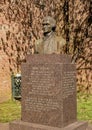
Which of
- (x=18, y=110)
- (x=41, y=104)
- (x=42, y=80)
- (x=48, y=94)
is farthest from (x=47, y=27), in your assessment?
(x=18, y=110)

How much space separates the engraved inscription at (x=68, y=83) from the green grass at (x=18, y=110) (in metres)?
2.06

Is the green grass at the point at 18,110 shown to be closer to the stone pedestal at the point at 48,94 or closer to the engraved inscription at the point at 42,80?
the stone pedestal at the point at 48,94

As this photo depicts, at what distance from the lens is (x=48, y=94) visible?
7133 millimetres

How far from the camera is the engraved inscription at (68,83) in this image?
7118 mm

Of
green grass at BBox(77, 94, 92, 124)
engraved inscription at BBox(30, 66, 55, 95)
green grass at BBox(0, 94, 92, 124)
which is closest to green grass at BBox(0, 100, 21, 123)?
green grass at BBox(0, 94, 92, 124)

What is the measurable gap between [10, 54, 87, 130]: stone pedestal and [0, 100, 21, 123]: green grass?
2.26 meters

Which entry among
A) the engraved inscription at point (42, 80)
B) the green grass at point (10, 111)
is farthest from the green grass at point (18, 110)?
the engraved inscription at point (42, 80)

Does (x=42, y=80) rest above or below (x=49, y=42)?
below

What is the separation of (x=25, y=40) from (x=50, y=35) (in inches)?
227

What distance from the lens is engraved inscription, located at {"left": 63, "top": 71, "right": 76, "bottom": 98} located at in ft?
23.4

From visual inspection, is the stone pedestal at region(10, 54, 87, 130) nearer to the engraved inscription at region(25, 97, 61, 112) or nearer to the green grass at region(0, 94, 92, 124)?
the engraved inscription at region(25, 97, 61, 112)

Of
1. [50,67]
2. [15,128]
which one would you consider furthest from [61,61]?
[15,128]

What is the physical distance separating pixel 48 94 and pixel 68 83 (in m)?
0.49

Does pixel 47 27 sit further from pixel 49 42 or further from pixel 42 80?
pixel 42 80
